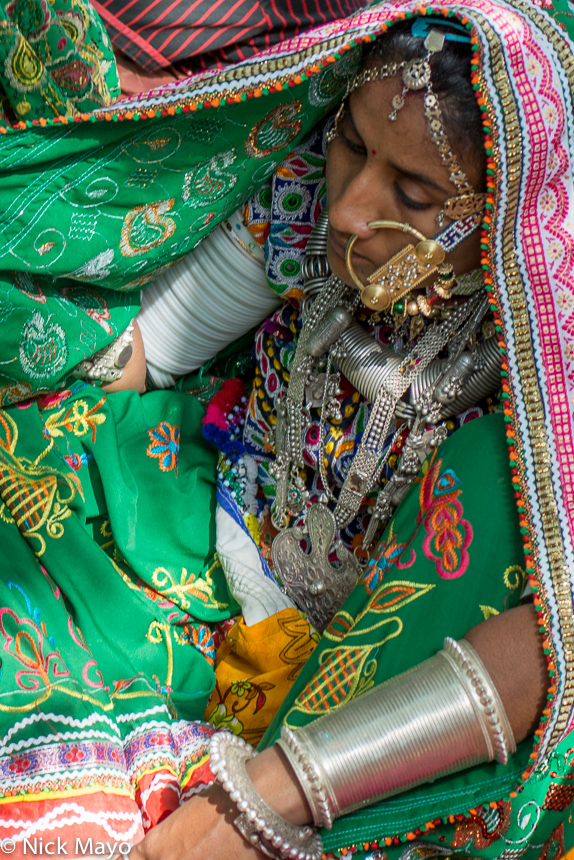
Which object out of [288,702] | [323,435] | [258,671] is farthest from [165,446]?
[288,702]

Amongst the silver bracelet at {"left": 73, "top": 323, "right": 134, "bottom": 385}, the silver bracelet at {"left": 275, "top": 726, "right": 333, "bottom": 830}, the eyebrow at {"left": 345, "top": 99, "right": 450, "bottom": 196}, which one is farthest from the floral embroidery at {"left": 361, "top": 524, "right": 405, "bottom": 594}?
the silver bracelet at {"left": 73, "top": 323, "right": 134, "bottom": 385}

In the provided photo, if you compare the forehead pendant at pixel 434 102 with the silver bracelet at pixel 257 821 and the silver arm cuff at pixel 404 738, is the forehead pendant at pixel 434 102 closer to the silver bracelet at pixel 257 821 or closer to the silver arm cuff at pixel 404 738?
the silver arm cuff at pixel 404 738

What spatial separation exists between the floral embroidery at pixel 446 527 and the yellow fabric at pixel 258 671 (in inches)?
14.6

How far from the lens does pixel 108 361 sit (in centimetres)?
163

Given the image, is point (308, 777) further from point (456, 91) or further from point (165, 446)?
point (456, 91)

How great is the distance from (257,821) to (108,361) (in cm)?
91

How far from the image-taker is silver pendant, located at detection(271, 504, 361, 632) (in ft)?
4.95

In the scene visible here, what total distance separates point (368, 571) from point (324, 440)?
0.30 metres

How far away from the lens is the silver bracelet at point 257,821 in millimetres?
1079

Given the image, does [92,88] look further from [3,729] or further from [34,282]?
[3,729]

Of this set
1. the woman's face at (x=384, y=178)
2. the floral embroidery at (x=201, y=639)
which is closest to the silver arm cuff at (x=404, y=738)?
the floral embroidery at (x=201, y=639)

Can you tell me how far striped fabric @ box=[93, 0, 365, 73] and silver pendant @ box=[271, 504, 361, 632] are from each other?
101 centimetres

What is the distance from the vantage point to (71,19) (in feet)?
4.79

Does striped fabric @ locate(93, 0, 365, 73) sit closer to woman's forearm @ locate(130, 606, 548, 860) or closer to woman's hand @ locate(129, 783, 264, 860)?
woman's forearm @ locate(130, 606, 548, 860)
